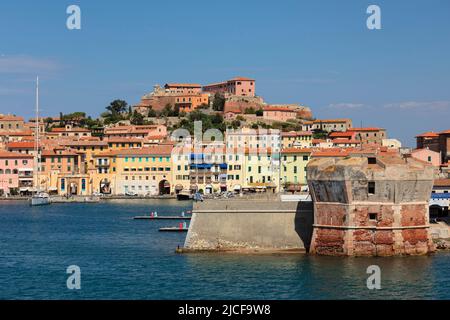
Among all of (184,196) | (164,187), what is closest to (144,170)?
(164,187)

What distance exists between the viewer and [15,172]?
339 ft

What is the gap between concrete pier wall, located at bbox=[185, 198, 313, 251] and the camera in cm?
3697

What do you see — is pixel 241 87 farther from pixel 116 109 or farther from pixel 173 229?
pixel 173 229

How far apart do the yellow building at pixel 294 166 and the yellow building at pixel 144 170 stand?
13366 millimetres

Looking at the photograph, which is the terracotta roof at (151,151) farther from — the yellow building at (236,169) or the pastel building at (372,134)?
the pastel building at (372,134)

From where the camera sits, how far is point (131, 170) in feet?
326

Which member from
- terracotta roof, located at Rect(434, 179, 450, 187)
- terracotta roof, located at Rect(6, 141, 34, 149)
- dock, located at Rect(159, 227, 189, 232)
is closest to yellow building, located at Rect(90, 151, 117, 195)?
terracotta roof, located at Rect(6, 141, 34, 149)

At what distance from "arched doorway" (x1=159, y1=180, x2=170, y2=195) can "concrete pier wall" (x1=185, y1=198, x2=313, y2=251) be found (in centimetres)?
6219

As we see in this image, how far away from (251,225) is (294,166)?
59.7 metres

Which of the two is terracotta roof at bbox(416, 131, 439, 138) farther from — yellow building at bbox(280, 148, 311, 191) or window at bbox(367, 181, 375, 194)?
window at bbox(367, 181, 375, 194)

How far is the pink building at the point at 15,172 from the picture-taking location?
10294 centimetres

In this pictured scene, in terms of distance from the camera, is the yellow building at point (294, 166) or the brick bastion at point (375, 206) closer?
the brick bastion at point (375, 206)

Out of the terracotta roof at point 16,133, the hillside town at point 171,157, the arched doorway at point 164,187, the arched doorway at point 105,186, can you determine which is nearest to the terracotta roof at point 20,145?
the hillside town at point 171,157
